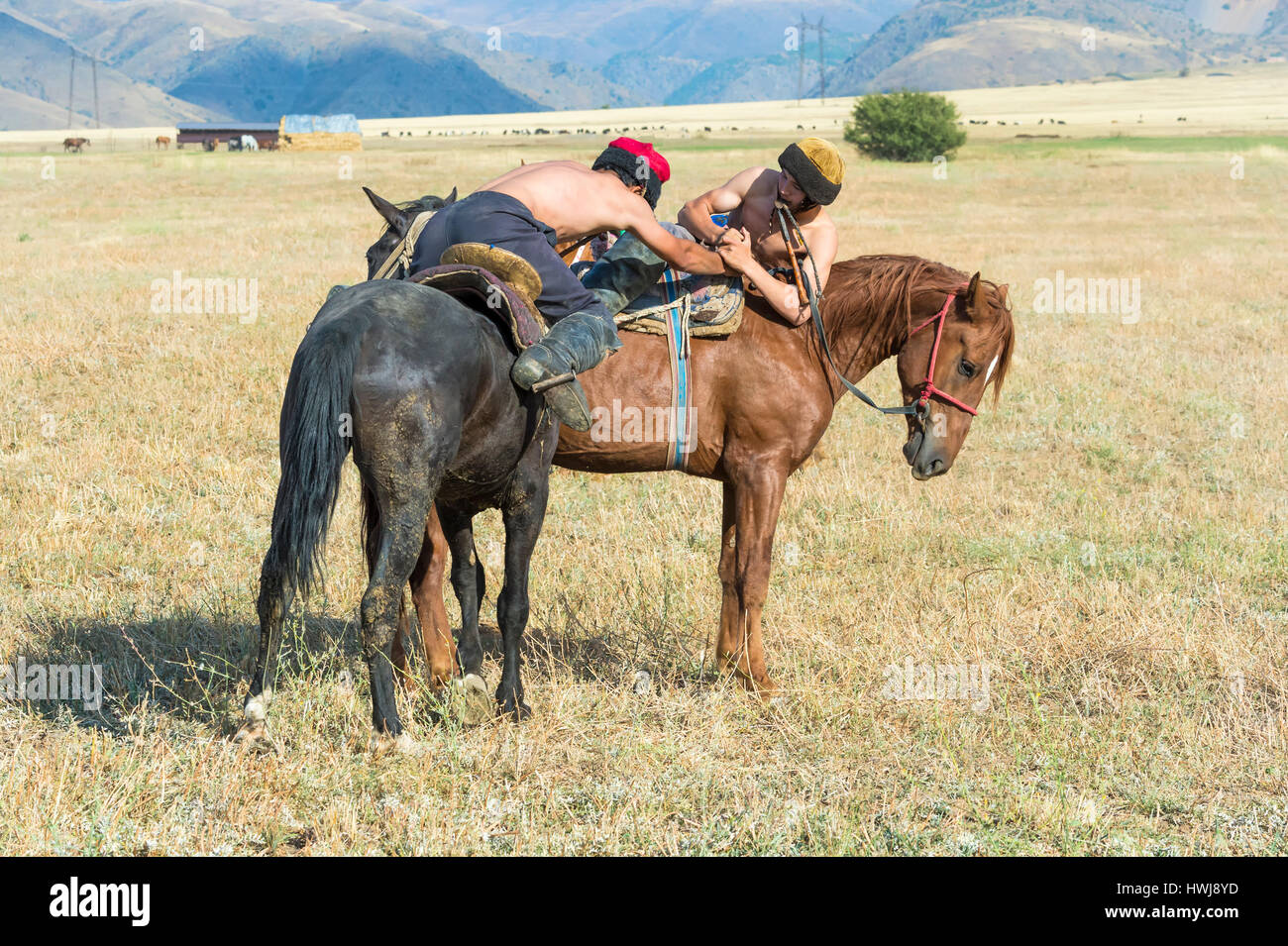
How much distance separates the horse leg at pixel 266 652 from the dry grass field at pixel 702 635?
12cm

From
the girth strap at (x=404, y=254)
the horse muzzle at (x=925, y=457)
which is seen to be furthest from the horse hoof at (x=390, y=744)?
the horse muzzle at (x=925, y=457)

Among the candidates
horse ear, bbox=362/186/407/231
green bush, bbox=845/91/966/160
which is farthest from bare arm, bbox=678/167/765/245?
green bush, bbox=845/91/966/160

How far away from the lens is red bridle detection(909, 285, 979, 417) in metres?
5.57

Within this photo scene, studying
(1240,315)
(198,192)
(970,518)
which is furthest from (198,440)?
(198,192)

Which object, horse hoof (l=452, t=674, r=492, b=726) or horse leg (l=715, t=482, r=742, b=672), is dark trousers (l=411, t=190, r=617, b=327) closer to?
horse leg (l=715, t=482, r=742, b=672)

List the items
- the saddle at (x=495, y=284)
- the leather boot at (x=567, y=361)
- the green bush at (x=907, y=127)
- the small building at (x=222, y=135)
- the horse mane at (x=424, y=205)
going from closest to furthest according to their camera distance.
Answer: the leather boot at (x=567, y=361) < the saddle at (x=495, y=284) < the horse mane at (x=424, y=205) < the green bush at (x=907, y=127) < the small building at (x=222, y=135)

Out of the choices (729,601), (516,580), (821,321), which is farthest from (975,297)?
(516,580)

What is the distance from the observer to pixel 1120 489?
9.04 metres

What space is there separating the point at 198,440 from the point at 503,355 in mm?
6136

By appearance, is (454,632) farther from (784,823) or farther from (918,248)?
(918,248)

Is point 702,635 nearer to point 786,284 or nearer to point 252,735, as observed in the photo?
point 786,284

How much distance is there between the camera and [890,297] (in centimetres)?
572

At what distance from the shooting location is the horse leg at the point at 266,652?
13.2 feet

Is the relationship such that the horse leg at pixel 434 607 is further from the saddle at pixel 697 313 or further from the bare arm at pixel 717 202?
the bare arm at pixel 717 202
